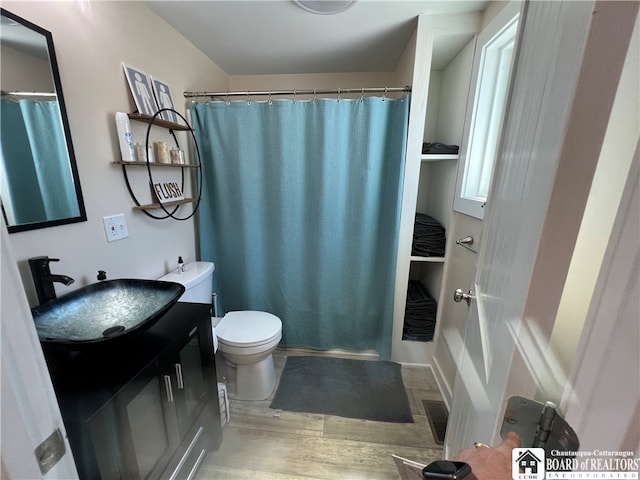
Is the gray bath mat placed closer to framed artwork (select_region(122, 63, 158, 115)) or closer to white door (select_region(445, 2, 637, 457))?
white door (select_region(445, 2, 637, 457))

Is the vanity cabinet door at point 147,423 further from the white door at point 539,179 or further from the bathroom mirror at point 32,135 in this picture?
the white door at point 539,179

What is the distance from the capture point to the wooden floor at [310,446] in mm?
1234

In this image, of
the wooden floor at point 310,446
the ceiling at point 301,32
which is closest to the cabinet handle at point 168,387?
the wooden floor at point 310,446

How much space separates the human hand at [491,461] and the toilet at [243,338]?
1.28 m

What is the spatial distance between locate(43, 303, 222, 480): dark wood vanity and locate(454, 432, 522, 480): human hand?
0.90m

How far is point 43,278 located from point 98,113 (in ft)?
2.50

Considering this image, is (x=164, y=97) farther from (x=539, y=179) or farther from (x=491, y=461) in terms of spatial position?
(x=491, y=461)

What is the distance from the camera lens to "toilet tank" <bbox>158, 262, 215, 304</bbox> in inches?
58.9

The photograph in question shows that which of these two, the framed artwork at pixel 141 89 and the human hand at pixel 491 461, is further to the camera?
the framed artwork at pixel 141 89

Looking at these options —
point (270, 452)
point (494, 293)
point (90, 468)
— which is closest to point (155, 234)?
point (90, 468)

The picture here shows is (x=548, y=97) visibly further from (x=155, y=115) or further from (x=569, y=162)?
(x=155, y=115)

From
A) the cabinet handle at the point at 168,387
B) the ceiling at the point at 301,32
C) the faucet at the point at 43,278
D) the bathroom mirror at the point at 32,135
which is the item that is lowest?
the cabinet handle at the point at 168,387

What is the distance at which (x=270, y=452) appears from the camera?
1324 millimetres

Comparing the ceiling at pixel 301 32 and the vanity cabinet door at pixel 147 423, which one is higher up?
the ceiling at pixel 301 32
